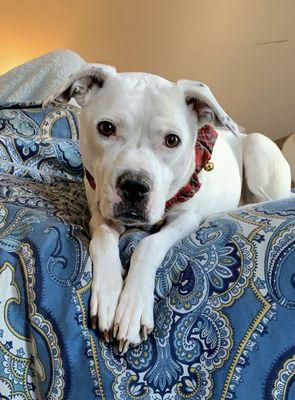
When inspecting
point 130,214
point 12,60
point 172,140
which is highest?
point 172,140

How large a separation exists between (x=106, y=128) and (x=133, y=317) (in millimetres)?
429

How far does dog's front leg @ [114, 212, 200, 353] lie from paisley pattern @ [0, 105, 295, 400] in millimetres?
17

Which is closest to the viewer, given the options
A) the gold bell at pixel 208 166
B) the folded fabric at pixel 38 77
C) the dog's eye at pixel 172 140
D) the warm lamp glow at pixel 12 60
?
the dog's eye at pixel 172 140

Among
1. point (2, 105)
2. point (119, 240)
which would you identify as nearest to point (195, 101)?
point (119, 240)

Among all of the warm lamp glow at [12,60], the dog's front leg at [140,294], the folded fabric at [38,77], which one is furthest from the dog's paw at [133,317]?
Result: the warm lamp glow at [12,60]

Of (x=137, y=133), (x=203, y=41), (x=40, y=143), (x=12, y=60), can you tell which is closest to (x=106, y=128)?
(x=137, y=133)

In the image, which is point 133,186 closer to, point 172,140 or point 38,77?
point 172,140

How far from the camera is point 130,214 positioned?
966 millimetres

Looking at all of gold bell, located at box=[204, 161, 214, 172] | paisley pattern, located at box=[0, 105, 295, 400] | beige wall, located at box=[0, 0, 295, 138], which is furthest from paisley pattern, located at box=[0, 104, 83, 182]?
beige wall, located at box=[0, 0, 295, 138]

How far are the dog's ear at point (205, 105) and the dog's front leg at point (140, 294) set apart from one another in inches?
12.3

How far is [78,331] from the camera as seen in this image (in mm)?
747

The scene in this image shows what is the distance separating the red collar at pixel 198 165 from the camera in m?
1.16

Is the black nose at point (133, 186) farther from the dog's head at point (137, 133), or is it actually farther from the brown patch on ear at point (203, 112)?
the brown patch on ear at point (203, 112)

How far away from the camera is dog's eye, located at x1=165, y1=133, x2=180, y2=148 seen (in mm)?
1033
